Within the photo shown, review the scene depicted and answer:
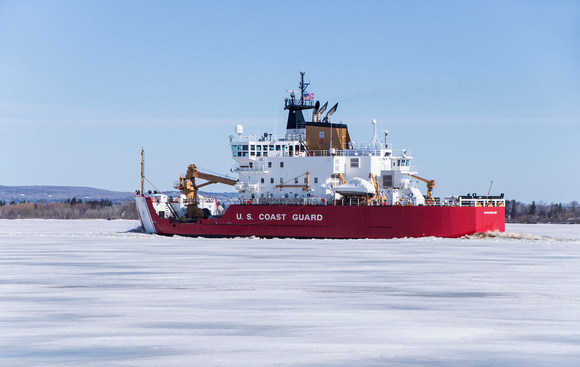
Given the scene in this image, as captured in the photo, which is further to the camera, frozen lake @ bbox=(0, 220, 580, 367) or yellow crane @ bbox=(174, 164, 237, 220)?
yellow crane @ bbox=(174, 164, 237, 220)

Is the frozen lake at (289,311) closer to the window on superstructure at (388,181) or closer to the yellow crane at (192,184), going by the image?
the window on superstructure at (388,181)

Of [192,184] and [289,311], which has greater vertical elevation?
[192,184]

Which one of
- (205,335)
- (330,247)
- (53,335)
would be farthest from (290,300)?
(330,247)

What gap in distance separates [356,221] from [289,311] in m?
25.0

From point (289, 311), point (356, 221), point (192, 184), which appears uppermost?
point (192, 184)

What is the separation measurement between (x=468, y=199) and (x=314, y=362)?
32.5m

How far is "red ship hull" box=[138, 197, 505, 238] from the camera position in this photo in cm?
4016

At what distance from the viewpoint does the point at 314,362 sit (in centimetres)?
1117

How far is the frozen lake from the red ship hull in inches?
421

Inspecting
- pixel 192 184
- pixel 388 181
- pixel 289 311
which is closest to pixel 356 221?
pixel 388 181

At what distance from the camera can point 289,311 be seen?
15695mm

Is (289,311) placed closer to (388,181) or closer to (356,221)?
(356,221)

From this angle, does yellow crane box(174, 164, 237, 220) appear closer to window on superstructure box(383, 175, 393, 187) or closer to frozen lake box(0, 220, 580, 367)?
window on superstructure box(383, 175, 393, 187)

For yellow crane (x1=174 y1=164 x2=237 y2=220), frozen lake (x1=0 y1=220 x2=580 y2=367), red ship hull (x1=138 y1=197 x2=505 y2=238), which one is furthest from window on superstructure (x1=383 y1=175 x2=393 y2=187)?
frozen lake (x1=0 y1=220 x2=580 y2=367)
